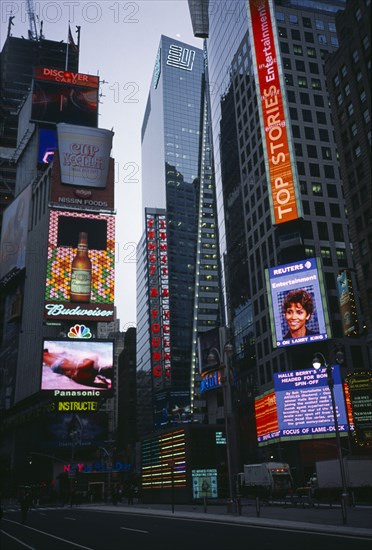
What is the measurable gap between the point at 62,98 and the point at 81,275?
48.0 meters

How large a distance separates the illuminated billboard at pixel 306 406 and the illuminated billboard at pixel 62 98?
79.1m

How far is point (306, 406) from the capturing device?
69.6 m

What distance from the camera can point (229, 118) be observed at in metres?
110

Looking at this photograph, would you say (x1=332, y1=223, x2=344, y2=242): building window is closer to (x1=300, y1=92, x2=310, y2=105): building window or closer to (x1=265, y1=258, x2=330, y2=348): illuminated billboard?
(x1=265, y1=258, x2=330, y2=348): illuminated billboard

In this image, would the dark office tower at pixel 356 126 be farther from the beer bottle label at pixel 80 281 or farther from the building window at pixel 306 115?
the beer bottle label at pixel 80 281

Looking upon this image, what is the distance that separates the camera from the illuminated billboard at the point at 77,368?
92.4m

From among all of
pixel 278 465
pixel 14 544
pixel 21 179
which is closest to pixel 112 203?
pixel 21 179

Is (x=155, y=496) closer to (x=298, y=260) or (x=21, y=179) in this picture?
(x=298, y=260)

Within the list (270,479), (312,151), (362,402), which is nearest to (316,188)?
(312,151)

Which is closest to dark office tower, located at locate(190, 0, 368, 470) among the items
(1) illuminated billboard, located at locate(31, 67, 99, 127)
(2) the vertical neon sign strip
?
(2) the vertical neon sign strip

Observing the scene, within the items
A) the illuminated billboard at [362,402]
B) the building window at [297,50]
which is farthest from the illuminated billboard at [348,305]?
the building window at [297,50]

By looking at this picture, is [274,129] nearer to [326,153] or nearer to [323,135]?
[326,153]

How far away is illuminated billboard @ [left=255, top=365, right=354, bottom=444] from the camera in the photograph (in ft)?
221

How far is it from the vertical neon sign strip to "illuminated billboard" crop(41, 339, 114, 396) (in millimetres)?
39878
